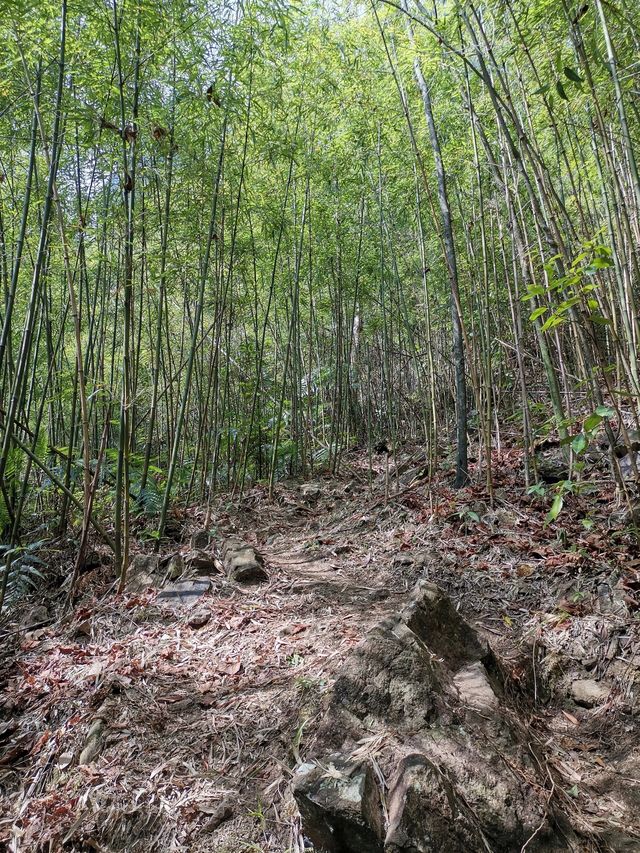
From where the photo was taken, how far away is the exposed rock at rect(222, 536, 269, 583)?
2.78 meters

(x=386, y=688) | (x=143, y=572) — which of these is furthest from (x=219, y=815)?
(x=143, y=572)

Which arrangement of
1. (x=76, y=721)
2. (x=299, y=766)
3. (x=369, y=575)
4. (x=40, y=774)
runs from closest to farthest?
(x=299, y=766) → (x=40, y=774) → (x=76, y=721) → (x=369, y=575)

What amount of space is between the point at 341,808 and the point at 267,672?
0.81 m

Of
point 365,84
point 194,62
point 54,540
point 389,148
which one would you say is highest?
point 365,84

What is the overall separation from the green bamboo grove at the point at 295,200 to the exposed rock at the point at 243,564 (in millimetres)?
574

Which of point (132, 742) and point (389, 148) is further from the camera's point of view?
point (389, 148)

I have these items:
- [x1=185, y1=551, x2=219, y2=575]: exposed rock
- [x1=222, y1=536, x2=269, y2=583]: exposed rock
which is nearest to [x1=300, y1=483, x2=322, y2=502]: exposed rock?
[x1=222, y1=536, x2=269, y2=583]: exposed rock

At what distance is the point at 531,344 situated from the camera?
6078 mm

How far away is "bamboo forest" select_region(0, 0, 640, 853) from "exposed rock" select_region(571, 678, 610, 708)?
1 centimetres

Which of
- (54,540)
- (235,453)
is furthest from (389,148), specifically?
(54,540)

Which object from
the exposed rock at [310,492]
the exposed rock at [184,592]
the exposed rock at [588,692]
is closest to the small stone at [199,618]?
the exposed rock at [184,592]

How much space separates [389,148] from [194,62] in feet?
7.09

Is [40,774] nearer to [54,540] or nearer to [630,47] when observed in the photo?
[54,540]

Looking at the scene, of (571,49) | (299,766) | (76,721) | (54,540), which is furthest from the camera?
(54,540)
